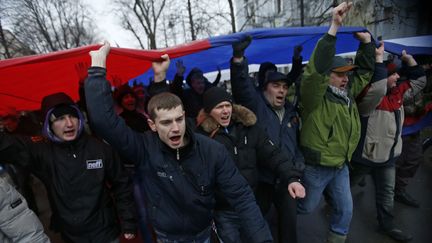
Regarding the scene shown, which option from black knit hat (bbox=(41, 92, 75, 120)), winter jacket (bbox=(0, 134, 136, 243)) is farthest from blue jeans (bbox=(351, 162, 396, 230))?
black knit hat (bbox=(41, 92, 75, 120))

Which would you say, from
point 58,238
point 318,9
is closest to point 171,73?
point 58,238

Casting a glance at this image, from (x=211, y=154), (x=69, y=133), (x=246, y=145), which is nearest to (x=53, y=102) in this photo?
(x=69, y=133)

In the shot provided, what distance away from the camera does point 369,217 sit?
3.73 m

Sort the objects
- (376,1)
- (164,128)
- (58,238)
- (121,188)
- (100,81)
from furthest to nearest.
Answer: (376,1)
(58,238)
(121,188)
(164,128)
(100,81)

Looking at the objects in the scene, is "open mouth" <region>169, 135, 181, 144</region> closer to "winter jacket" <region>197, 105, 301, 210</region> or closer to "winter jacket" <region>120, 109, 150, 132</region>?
"winter jacket" <region>197, 105, 301, 210</region>

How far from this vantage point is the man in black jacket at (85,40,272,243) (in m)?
1.86

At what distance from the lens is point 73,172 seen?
2010 millimetres

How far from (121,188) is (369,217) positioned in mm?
3324

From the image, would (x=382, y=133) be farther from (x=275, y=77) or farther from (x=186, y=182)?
(x=186, y=182)

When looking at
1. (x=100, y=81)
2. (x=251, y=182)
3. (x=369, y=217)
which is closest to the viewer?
(x=100, y=81)

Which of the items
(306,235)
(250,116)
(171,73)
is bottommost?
(306,235)

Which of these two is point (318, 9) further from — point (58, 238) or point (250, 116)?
point (58, 238)

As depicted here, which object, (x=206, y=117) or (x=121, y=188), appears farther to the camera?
(x=206, y=117)

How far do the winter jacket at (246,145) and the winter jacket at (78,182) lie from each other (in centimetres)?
84
